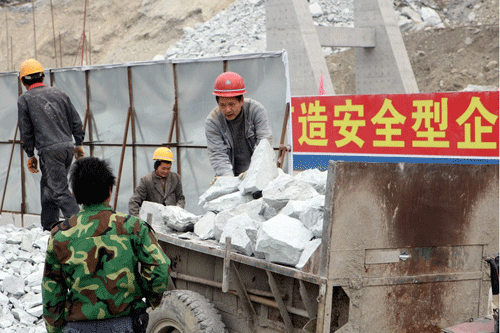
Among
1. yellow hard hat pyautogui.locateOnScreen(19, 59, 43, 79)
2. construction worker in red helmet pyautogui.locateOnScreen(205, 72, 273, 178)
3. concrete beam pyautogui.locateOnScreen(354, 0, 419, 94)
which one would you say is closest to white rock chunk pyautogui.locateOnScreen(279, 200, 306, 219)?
construction worker in red helmet pyautogui.locateOnScreen(205, 72, 273, 178)

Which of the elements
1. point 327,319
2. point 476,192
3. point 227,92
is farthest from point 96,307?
point 227,92

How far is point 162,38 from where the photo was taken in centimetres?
3259

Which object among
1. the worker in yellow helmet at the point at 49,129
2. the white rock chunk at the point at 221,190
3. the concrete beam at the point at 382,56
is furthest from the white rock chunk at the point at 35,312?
the concrete beam at the point at 382,56

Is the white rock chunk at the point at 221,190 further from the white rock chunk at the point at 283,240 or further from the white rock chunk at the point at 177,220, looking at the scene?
the white rock chunk at the point at 283,240

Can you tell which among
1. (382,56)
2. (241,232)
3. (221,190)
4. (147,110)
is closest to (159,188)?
(147,110)

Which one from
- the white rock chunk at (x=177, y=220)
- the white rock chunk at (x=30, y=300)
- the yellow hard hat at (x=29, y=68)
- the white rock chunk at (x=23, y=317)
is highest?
the yellow hard hat at (x=29, y=68)

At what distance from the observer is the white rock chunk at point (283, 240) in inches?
142

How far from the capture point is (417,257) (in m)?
3.60

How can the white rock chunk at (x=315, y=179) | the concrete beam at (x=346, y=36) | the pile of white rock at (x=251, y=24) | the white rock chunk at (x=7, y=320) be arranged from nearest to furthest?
1. the white rock chunk at (x=315, y=179)
2. the white rock chunk at (x=7, y=320)
3. the concrete beam at (x=346, y=36)
4. the pile of white rock at (x=251, y=24)

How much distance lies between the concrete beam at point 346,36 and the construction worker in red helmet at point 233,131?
13.1m

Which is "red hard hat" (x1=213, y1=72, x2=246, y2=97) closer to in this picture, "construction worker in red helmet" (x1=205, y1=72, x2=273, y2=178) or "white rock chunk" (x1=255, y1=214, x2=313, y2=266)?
"construction worker in red helmet" (x1=205, y1=72, x2=273, y2=178)

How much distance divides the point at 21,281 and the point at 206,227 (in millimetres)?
2801

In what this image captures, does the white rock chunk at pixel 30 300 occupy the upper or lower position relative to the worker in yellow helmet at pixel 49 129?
lower

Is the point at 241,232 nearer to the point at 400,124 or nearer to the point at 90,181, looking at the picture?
the point at 90,181
